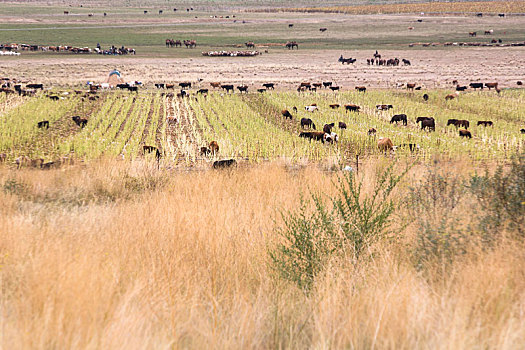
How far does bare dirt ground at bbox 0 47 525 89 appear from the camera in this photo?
156 feet

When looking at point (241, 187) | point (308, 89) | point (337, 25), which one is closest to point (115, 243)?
point (241, 187)

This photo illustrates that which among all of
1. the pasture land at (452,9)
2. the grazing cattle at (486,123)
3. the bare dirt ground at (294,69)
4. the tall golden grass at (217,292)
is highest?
the pasture land at (452,9)

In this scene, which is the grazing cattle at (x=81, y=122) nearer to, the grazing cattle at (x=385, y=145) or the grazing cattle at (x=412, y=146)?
the grazing cattle at (x=385, y=145)

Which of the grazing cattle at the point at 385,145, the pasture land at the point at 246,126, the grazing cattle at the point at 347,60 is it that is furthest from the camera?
the grazing cattle at the point at 347,60

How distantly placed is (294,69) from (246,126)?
122 feet

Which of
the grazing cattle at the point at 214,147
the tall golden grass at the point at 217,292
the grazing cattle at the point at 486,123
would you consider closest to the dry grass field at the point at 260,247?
the tall golden grass at the point at 217,292

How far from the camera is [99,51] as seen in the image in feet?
240

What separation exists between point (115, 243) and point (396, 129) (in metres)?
17.9

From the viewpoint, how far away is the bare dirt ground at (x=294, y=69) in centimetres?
4766

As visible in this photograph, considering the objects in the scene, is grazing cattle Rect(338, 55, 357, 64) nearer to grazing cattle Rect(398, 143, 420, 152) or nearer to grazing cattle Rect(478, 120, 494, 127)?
grazing cattle Rect(478, 120, 494, 127)

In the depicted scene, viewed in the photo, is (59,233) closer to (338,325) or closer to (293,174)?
(338,325)

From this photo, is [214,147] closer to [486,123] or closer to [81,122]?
[81,122]

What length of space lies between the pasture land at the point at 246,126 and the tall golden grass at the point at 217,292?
637cm

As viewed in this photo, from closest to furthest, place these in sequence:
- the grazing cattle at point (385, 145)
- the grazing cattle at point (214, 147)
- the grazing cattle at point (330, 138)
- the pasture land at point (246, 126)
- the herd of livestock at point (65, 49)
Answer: the pasture land at point (246, 126) < the grazing cattle at point (214, 147) < the grazing cattle at point (385, 145) < the grazing cattle at point (330, 138) < the herd of livestock at point (65, 49)
